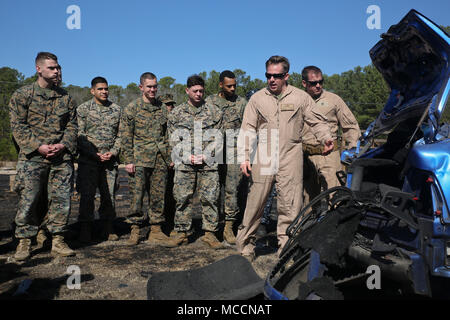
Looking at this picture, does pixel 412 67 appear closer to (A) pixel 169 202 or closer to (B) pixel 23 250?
(A) pixel 169 202

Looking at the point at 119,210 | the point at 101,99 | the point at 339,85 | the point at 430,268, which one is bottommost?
the point at 119,210

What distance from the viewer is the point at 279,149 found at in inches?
198

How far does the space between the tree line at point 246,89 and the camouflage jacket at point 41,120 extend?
20.5 meters

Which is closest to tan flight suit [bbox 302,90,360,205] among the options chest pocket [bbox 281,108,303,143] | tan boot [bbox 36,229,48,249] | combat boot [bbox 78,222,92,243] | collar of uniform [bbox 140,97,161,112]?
chest pocket [bbox 281,108,303,143]

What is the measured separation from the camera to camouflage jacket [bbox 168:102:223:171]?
235 inches

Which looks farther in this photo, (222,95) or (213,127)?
(222,95)

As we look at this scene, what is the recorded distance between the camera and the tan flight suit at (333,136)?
19.2 ft

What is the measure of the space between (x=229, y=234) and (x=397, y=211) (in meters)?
3.55

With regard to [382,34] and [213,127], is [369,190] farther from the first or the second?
[213,127]

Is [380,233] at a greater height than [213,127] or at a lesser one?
lesser

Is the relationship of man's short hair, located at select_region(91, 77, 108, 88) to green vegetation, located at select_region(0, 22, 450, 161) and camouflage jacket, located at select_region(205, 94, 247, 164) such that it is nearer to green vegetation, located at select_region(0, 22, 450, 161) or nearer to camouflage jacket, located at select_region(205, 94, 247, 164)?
camouflage jacket, located at select_region(205, 94, 247, 164)
